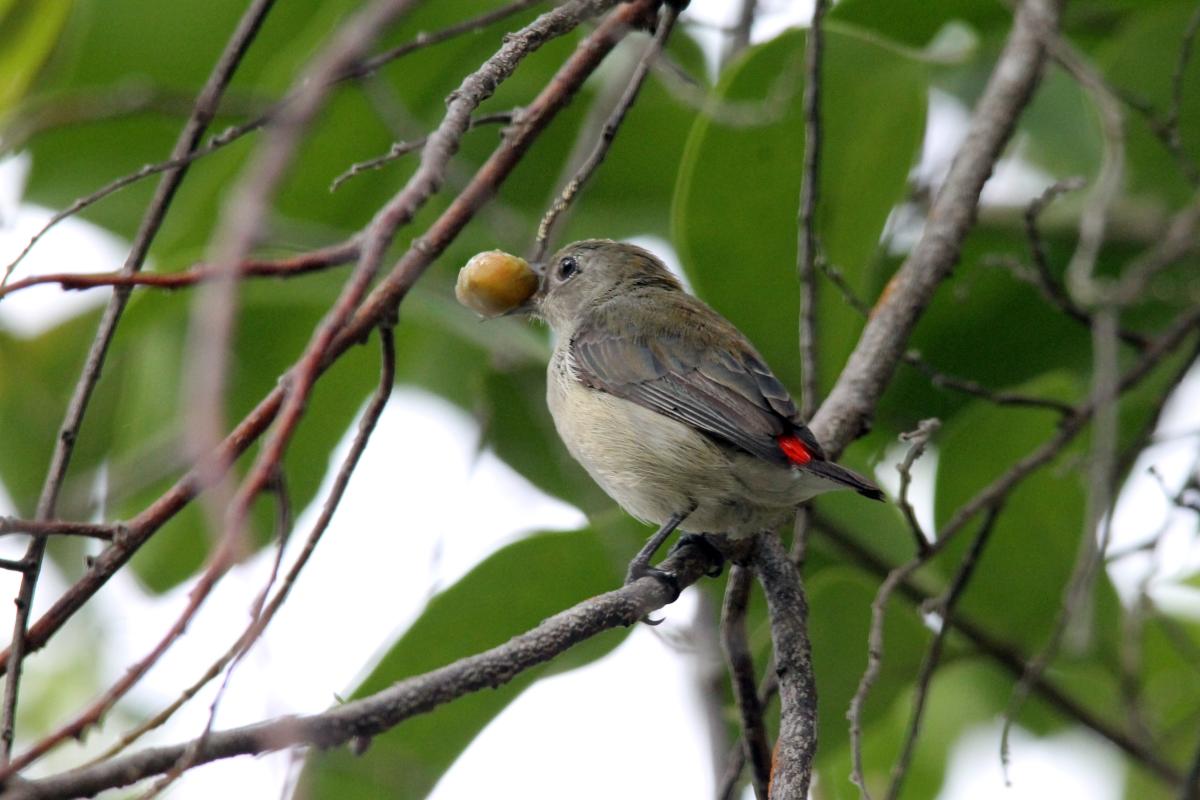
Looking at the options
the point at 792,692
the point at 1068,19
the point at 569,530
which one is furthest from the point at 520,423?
the point at 1068,19

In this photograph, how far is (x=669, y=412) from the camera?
3.77 m

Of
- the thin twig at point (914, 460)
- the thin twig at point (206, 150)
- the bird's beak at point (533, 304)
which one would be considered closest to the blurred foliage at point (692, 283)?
the bird's beak at point (533, 304)

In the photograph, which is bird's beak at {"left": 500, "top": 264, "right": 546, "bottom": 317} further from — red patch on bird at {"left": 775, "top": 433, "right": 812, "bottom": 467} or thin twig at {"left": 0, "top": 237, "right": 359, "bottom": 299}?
thin twig at {"left": 0, "top": 237, "right": 359, "bottom": 299}

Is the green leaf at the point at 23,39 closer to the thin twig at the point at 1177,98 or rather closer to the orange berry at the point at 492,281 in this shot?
the orange berry at the point at 492,281

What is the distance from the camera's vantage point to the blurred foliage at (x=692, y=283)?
3670 millimetres

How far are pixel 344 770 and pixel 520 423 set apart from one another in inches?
52.3

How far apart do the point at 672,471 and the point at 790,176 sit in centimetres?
94

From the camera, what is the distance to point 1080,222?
4.65 meters

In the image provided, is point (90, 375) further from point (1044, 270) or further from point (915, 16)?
point (915, 16)

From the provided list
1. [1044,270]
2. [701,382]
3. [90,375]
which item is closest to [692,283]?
[701,382]

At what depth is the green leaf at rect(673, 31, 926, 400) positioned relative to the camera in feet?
12.0

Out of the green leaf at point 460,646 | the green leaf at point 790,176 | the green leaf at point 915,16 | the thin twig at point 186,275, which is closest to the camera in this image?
the thin twig at point 186,275

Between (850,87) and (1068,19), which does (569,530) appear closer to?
(850,87)

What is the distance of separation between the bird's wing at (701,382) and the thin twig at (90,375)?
1566mm
